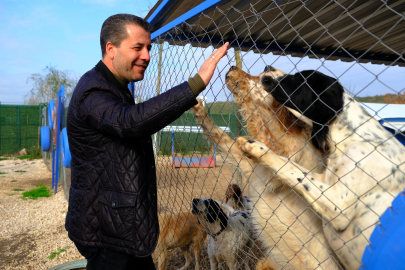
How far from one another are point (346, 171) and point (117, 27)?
1.52 m

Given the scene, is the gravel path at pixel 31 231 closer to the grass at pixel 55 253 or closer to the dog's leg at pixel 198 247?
the grass at pixel 55 253

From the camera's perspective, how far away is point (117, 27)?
1636mm

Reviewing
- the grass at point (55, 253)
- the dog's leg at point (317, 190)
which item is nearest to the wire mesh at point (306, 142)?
the dog's leg at point (317, 190)

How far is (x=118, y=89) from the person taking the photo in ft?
5.54

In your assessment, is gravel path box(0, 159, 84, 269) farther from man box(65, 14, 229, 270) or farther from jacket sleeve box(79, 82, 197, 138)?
jacket sleeve box(79, 82, 197, 138)

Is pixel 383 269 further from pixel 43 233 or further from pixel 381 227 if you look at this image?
pixel 43 233

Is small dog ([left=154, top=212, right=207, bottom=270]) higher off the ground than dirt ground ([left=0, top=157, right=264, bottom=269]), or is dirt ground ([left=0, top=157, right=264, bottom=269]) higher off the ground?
small dog ([left=154, top=212, right=207, bottom=270])

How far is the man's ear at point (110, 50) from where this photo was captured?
168 centimetres

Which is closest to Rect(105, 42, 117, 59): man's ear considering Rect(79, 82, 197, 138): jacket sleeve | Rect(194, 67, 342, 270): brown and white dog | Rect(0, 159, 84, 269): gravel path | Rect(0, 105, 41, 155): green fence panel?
Rect(79, 82, 197, 138): jacket sleeve

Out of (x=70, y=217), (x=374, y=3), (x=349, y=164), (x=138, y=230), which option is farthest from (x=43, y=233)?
(x=374, y=3)

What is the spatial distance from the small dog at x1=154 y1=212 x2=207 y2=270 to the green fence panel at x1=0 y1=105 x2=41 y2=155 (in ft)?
48.6

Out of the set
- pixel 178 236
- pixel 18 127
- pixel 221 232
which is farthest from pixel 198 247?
pixel 18 127

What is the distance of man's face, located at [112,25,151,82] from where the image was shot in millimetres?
1649

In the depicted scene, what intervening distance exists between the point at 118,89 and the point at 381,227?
1.50 m
